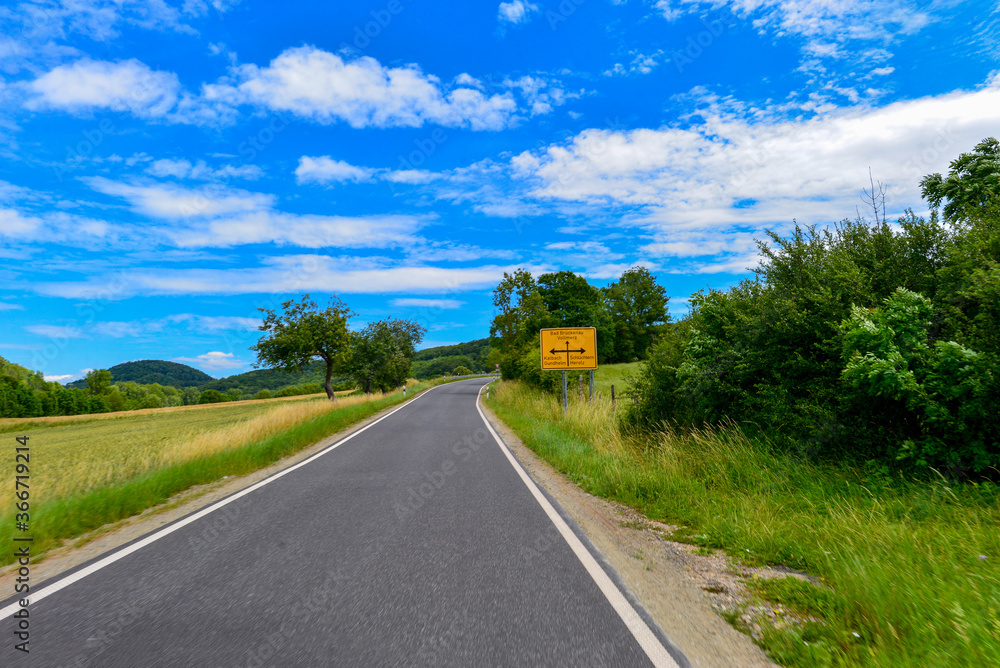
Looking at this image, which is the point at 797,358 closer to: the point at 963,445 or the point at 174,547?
the point at 963,445

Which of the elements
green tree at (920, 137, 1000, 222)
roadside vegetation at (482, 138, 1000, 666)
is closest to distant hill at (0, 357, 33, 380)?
roadside vegetation at (482, 138, 1000, 666)

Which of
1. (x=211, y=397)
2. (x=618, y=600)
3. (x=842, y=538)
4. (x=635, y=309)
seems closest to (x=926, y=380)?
(x=842, y=538)

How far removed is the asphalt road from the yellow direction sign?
1444 cm

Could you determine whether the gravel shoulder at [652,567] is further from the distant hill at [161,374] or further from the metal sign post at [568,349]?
the distant hill at [161,374]

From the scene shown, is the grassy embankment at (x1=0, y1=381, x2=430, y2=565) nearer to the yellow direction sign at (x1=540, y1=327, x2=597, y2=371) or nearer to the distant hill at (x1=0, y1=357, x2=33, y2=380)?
the yellow direction sign at (x1=540, y1=327, x2=597, y2=371)

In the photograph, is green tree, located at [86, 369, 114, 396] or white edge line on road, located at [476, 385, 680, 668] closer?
white edge line on road, located at [476, 385, 680, 668]

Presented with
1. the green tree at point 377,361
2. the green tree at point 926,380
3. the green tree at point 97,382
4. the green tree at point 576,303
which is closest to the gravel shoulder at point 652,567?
the green tree at point 926,380

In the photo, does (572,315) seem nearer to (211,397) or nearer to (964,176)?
(964,176)

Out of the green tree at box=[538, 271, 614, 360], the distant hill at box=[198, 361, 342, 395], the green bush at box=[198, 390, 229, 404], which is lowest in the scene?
the green bush at box=[198, 390, 229, 404]

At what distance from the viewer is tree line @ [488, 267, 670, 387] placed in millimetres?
38438

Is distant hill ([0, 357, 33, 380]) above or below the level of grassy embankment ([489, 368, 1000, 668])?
above

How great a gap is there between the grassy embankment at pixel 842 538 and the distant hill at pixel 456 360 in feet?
308

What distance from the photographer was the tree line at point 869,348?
5.59 meters

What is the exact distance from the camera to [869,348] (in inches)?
240
